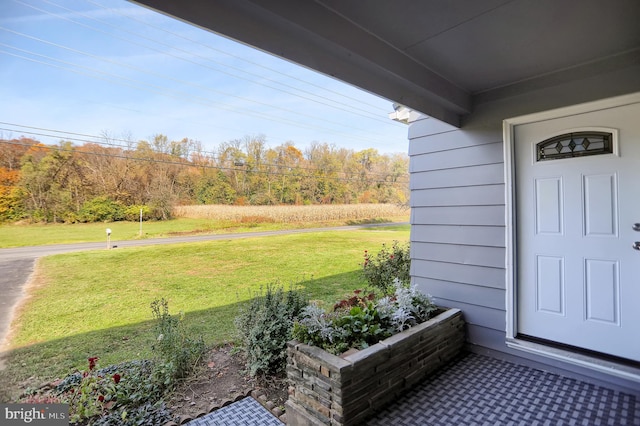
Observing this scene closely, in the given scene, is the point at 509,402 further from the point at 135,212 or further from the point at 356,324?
the point at 135,212

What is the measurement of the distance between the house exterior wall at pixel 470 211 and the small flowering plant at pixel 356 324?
1.88ft

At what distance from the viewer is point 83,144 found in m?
5.09

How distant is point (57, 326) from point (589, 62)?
6.03 metres

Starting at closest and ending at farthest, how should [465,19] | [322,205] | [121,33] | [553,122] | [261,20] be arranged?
[261,20]
[465,19]
[553,122]
[121,33]
[322,205]

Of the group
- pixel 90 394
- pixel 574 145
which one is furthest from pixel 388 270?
pixel 90 394

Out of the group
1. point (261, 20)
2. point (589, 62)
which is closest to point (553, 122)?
point (589, 62)

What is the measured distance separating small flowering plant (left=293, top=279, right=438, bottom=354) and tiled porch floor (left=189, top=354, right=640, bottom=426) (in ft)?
1.36

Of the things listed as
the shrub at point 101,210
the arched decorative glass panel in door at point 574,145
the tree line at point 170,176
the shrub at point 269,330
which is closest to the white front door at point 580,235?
the arched decorative glass panel in door at point 574,145

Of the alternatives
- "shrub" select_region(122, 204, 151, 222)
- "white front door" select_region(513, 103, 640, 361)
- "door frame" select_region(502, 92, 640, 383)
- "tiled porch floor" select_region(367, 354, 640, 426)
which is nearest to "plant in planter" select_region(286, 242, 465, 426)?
"tiled porch floor" select_region(367, 354, 640, 426)

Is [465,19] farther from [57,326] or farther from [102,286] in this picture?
[102,286]

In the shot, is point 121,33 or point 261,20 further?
point 121,33

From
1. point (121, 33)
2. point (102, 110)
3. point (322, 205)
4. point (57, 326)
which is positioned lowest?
point (57, 326)

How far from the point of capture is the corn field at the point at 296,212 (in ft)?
24.4

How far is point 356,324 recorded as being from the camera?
6.29ft
